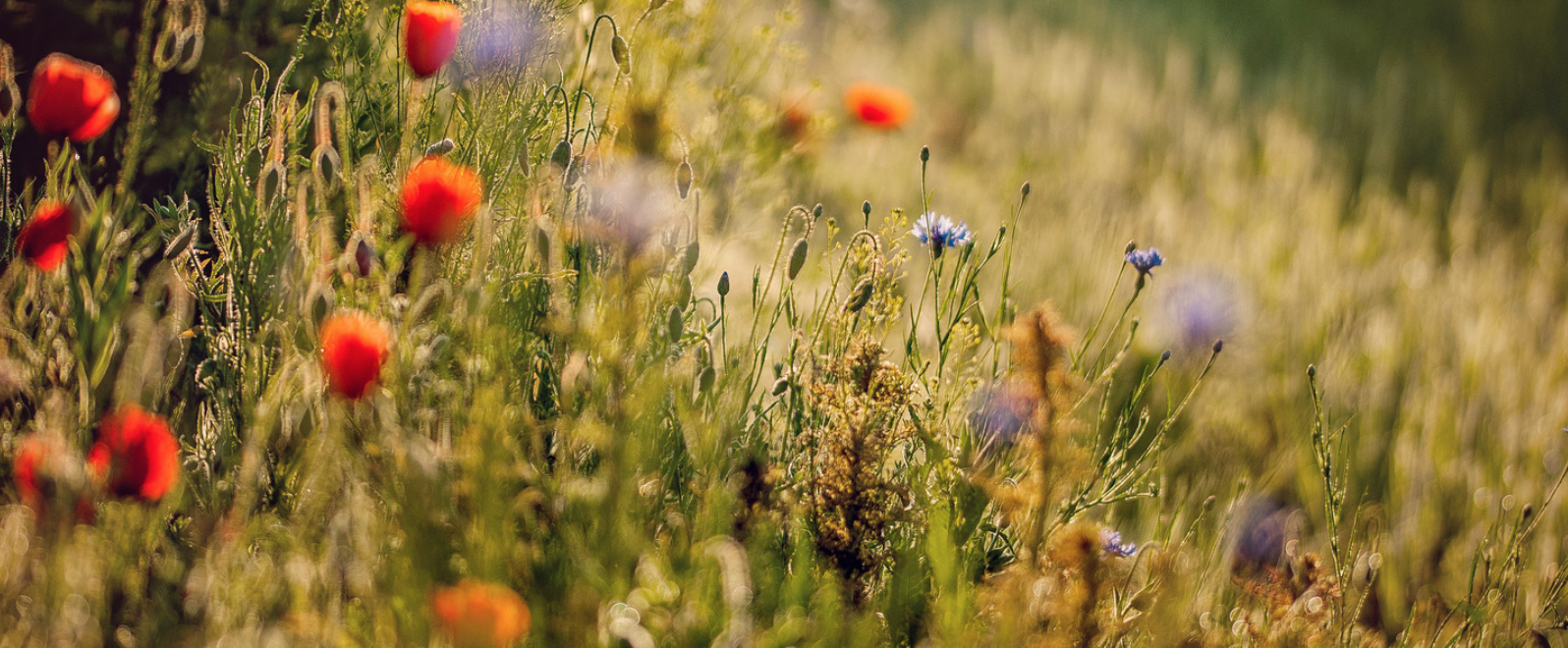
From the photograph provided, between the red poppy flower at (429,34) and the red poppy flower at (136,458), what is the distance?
439 mm

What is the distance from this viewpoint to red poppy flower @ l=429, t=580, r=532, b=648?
23.4 inches

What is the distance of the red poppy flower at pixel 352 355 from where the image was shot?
0.75 metres

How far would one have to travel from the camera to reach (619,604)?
70 centimetres

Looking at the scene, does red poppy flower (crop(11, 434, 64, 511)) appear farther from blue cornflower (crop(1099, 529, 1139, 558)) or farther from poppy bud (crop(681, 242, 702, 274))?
blue cornflower (crop(1099, 529, 1139, 558))

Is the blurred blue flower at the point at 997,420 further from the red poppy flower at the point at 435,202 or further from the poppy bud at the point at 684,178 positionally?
the red poppy flower at the point at 435,202

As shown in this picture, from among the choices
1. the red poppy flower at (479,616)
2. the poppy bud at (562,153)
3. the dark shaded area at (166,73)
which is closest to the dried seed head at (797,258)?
the poppy bud at (562,153)

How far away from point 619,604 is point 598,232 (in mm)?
470

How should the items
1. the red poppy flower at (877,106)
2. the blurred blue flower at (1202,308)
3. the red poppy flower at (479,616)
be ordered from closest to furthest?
the red poppy flower at (479,616) < the blurred blue flower at (1202,308) < the red poppy flower at (877,106)

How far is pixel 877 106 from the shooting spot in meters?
2.73

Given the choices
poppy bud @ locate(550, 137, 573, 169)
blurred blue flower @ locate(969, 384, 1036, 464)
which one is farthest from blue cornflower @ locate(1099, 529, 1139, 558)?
poppy bud @ locate(550, 137, 573, 169)

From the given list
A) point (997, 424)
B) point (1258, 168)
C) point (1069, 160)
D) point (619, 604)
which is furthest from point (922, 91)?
point (619, 604)

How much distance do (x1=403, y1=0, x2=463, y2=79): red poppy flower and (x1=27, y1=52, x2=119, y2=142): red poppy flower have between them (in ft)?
0.97

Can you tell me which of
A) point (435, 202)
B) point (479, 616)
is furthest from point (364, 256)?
point (479, 616)

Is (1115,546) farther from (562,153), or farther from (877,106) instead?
(877,106)
